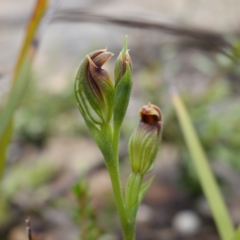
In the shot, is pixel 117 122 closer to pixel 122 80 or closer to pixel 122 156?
pixel 122 80

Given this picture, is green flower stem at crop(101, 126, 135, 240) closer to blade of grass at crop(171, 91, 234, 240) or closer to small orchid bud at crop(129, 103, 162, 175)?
small orchid bud at crop(129, 103, 162, 175)

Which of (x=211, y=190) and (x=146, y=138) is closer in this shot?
(x=146, y=138)

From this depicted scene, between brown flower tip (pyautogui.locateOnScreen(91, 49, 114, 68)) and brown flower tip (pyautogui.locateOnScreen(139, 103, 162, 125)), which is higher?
brown flower tip (pyautogui.locateOnScreen(91, 49, 114, 68))

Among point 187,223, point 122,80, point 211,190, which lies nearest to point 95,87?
point 122,80

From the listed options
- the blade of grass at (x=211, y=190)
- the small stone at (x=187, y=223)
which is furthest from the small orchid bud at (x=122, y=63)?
the small stone at (x=187, y=223)

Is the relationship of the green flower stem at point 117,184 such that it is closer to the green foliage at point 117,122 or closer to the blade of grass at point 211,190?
the green foliage at point 117,122

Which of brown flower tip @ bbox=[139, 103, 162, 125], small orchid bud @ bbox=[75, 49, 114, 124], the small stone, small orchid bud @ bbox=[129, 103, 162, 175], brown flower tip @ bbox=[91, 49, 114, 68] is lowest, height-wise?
the small stone

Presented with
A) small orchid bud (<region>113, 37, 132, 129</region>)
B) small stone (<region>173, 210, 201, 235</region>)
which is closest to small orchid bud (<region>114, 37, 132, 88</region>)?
small orchid bud (<region>113, 37, 132, 129</region>)
